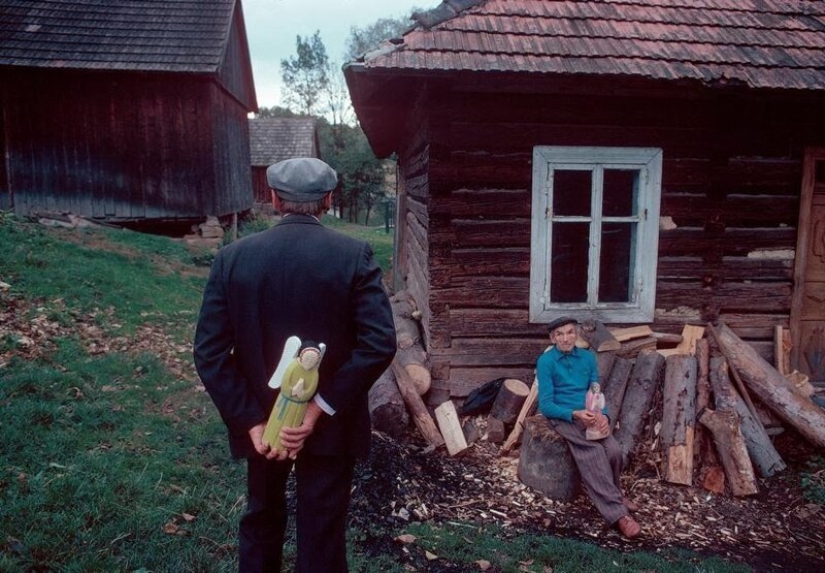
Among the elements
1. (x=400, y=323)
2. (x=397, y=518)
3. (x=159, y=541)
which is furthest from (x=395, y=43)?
(x=159, y=541)

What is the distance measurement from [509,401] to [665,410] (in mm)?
1335

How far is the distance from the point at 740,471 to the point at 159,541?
4.17 metres

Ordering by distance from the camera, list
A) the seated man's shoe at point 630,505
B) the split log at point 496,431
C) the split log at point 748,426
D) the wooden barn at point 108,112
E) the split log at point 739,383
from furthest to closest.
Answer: the wooden barn at point 108,112, the split log at point 496,431, the split log at point 739,383, the split log at point 748,426, the seated man's shoe at point 630,505

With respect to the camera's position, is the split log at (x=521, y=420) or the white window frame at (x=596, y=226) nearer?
the split log at (x=521, y=420)

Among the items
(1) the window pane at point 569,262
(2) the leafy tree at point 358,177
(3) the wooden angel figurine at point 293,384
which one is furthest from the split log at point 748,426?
(2) the leafy tree at point 358,177

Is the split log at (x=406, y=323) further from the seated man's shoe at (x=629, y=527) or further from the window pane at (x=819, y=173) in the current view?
the window pane at (x=819, y=173)


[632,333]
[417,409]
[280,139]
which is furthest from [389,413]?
[280,139]

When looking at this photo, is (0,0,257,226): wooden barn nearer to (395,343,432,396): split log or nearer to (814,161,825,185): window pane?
(395,343,432,396): split log

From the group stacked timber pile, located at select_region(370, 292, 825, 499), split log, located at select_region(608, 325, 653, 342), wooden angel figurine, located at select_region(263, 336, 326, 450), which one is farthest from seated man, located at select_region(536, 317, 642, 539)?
wooden angel figurine, located at select_region(263, 336, 326, 450)

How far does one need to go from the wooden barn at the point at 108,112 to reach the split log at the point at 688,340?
38.6 feet

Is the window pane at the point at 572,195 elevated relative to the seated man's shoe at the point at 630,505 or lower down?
elevated

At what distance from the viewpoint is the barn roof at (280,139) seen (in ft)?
110

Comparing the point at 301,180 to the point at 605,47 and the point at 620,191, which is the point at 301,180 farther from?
the point at 620,191

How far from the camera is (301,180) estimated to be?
2471 mm
